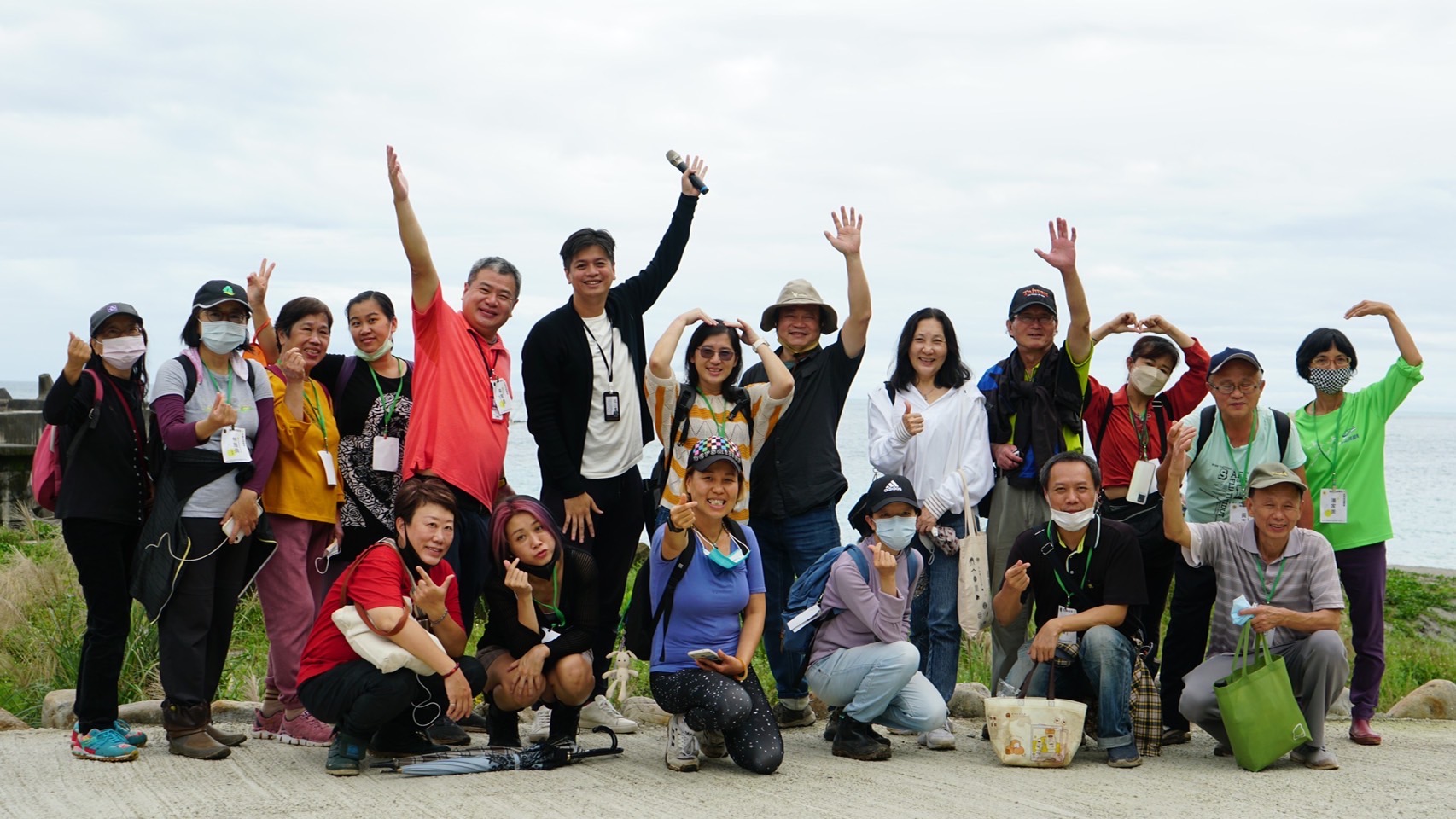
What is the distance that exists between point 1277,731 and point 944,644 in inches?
54.8

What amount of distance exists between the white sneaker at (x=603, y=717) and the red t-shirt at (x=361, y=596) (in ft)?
4.15

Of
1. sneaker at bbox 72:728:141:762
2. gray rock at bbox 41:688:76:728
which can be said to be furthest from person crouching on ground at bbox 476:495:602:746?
gray rock at bbox 41:688:76:728

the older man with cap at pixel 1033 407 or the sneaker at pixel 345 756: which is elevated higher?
the older man with cap at pixel 1033 407

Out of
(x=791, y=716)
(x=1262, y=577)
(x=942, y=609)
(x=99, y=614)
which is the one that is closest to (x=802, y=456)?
(x=942, y=609)

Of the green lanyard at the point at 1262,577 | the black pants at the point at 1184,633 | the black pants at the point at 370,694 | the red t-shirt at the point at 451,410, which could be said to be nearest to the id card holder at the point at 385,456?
the red t-shirt at the point at 451,410

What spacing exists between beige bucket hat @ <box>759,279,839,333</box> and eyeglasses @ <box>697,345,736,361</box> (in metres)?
0.51

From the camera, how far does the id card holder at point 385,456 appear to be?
5.46m

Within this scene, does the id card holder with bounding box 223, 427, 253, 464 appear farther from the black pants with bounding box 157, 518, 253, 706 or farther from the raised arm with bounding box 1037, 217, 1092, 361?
the raised arm with bounding box 1037, 217, 1092, 361

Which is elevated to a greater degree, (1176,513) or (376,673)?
(1176,513)

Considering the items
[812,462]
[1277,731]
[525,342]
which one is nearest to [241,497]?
[525,342]

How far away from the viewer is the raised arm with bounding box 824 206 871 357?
5887mm

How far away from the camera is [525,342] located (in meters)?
5.58

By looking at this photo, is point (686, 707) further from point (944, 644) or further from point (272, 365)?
point (272, 365)

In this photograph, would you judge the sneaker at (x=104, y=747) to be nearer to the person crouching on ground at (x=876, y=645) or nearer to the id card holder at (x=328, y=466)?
the id card holder at (x=328, y=466)
